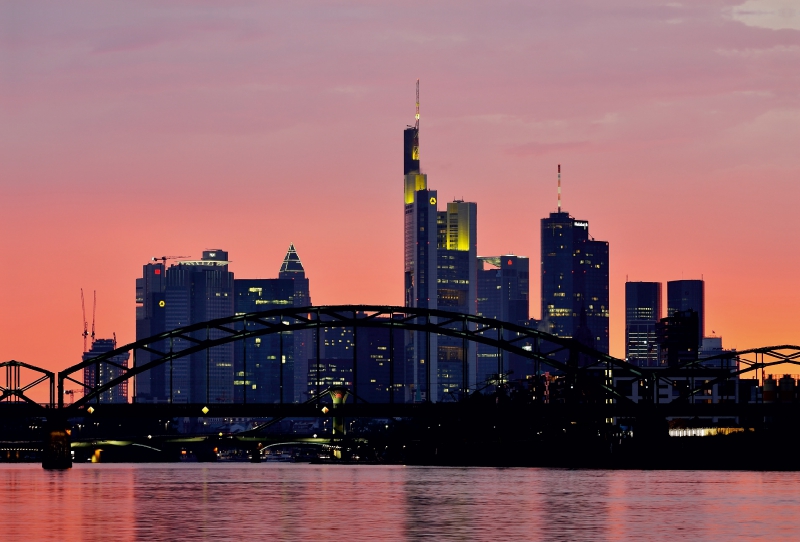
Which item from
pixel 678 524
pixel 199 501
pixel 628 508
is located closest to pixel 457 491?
pixel 199 501

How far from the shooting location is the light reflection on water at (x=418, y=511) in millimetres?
70250

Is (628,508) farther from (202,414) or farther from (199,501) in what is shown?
(202,414)

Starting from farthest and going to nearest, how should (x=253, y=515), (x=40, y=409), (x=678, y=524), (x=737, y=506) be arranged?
(x=40, y=409) < (x=737, y=506) < (x=253, y=515) < (x=678, y=524)

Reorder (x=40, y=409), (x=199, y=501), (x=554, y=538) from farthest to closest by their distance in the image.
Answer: (x=40, y=409), (x=199, y=501), (x=554, y=538)

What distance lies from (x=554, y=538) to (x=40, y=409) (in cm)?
13485

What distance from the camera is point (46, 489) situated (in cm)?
13125

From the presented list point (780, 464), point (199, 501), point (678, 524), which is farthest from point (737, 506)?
A: point (780, 464)

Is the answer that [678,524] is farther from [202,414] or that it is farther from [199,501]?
[202,414]

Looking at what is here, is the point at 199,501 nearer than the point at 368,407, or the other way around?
the point at 199,501

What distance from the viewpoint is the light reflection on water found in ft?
230

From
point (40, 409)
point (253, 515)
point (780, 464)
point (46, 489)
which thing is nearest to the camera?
point (253, 515)

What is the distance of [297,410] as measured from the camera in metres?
184

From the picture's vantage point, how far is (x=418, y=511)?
8894cm

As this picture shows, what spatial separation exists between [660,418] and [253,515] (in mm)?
111939
